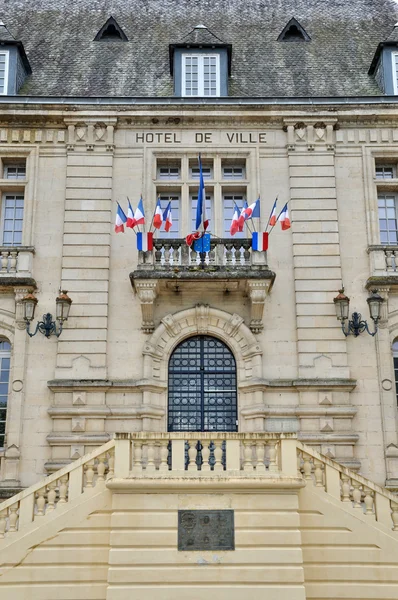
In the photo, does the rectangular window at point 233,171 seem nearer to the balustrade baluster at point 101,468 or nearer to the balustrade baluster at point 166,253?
the balustrade baluster at point 166,253

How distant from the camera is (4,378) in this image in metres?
16.8

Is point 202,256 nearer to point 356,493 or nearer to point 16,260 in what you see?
point 16,260

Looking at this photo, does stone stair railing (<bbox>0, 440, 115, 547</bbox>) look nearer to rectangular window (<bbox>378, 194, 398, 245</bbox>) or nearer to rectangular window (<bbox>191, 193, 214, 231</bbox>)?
rectangular window (<bbox>191, 193, 214, 231</bbox>)

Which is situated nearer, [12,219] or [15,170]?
[12,219]

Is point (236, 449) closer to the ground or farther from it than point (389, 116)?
closer to the ground

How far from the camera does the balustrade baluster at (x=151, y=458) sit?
12617 millimetres

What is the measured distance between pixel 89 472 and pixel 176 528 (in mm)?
1946

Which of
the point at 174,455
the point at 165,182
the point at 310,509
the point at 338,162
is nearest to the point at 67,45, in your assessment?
the point at 165,182

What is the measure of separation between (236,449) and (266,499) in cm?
103

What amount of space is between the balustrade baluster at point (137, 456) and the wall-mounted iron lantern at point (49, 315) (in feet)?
15.7

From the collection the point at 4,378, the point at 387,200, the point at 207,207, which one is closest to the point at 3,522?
the point at 4,378

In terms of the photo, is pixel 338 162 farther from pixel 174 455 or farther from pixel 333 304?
pixel 174 455

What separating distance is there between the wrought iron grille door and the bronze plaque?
13.9 ft

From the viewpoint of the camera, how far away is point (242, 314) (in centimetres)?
1714
